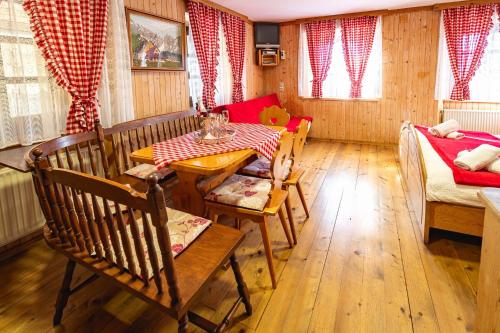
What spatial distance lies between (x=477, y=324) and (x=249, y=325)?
3.08 ft

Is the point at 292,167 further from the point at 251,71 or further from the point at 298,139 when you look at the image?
the point at 251,71

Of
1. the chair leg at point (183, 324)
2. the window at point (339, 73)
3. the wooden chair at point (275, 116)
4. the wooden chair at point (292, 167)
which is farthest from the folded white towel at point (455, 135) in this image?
the chair leg at point (183, 324)

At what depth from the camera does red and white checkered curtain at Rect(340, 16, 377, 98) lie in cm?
498

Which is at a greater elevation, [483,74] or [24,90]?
[483,74]

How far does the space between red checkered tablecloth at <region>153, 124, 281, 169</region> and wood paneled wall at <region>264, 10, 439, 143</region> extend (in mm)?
3366

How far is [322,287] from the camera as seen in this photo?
1.85 metres

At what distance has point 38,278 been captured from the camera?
1.97 metres

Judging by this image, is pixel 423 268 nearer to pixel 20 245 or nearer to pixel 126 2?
pixel 20 245

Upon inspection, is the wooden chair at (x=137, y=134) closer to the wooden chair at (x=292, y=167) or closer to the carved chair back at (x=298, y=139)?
A: the wooden chair at (x=292, y=167)

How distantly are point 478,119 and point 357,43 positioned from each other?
205 centimetres

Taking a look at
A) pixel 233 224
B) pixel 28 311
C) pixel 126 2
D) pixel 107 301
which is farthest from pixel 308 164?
pixel 28 311

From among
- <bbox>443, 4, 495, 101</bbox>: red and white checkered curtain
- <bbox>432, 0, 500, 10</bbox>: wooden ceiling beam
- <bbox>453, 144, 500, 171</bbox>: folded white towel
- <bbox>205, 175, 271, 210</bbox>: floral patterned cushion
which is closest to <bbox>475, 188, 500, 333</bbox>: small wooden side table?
<bbox>205, 175, 271, 210</bbox>: floral patterned cushion

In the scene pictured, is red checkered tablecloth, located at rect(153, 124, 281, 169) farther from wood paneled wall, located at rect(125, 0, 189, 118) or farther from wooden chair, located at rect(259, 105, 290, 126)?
wood paneled wall, located at rect(125, 0, 189, 118)

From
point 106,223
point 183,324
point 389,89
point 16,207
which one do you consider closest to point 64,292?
point 106,223
